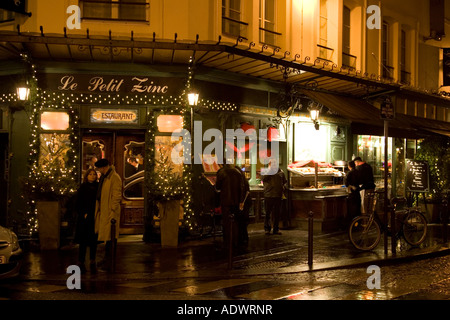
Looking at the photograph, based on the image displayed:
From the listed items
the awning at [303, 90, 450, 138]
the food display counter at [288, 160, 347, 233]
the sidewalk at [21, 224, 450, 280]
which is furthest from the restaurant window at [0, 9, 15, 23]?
the food display counter at [288, 160, 347, 233]

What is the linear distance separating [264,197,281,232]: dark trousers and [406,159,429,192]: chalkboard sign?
5.77m

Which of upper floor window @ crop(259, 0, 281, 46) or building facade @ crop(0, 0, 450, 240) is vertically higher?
upper floor window @ crop(259, 0, 281, 46)

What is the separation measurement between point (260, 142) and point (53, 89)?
576 centimetres

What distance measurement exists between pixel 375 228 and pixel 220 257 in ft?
11.2

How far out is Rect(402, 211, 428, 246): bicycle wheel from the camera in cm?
1236

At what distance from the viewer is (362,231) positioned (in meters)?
11.5

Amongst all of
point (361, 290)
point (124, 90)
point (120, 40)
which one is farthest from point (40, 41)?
point (361, 290)

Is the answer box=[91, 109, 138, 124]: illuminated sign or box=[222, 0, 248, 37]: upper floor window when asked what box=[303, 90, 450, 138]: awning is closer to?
box=[222, 0, 248, 37]: upper floor window

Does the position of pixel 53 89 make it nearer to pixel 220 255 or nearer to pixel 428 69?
pixel 220 255

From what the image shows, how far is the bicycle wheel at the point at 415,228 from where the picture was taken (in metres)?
12.4

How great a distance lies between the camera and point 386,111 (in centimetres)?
1176

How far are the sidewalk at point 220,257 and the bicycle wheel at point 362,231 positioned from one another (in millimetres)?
192

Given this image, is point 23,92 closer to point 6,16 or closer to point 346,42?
point 6,16
